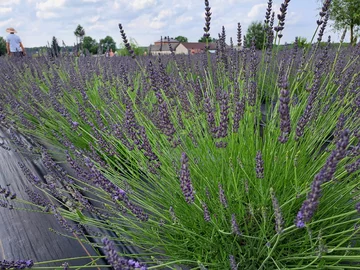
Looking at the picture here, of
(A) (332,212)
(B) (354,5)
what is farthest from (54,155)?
(B) (354,5)

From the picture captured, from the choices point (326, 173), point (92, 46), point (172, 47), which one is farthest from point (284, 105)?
point (92, 46)

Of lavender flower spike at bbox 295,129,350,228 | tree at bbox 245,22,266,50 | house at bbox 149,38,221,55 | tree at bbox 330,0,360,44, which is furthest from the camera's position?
tree at bbox 330,0,360,44

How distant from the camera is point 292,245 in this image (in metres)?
1.23

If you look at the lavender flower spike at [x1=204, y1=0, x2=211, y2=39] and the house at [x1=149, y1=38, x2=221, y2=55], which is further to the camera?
the house at [x1=149, y1=38, x2=221, y2=55]

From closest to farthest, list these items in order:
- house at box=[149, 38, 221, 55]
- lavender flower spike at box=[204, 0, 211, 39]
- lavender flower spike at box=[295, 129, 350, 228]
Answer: lavender flower spike at box=[295, 129, 350, 228], lavender flower spike at box=[204, 0, 211, 39], house at box=[149, 38, 221, 55]

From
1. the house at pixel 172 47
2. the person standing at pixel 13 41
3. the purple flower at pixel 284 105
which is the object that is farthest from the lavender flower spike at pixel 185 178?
the person standing at pixel 13 41

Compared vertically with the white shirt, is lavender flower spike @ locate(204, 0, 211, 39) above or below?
below

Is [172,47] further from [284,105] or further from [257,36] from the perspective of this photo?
[257,36]

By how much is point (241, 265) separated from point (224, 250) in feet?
0.28

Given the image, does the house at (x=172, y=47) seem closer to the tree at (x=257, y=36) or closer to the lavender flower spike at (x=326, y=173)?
the tree at (x=257, y=36)

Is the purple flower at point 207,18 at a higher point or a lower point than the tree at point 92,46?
lower

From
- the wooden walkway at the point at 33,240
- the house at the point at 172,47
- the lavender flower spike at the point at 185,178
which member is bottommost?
the wooden walkway at the point at 33,240

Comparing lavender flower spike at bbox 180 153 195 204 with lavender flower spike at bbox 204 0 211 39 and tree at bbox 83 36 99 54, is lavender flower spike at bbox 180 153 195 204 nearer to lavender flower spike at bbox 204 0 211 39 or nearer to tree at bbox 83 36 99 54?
lavender flower spike at bbox 204 0 211 39

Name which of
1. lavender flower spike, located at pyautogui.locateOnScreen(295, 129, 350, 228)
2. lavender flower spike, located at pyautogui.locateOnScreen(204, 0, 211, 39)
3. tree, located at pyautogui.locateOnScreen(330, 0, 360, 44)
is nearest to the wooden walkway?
lavender flower spike, located at pyautogui.locateOnScreen(295, 129, 350, 228)
